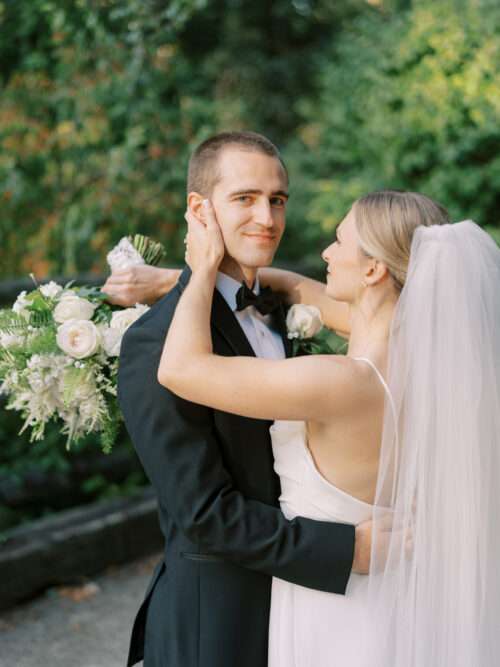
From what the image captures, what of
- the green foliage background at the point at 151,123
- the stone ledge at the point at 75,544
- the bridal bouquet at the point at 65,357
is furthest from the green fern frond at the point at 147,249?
the green foliage background at the point at 151,123

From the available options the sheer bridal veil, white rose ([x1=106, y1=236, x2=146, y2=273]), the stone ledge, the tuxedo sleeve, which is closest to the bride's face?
the sheer bridal veil

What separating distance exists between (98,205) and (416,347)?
15.1ft

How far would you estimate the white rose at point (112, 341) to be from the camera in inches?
92.0

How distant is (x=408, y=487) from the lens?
199 centimetres

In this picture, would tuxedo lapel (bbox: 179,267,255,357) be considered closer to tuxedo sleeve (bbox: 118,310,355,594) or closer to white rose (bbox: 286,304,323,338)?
tuxedo sleeve (bbox: 118,310,355,594)

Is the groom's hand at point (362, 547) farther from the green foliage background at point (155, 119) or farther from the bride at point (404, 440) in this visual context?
the green foliage background at point (155, 119)

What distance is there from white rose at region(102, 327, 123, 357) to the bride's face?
25.4 inches

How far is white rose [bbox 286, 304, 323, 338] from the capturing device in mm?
2531

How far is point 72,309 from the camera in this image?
2414 mm

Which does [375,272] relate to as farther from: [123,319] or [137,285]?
[137,285]

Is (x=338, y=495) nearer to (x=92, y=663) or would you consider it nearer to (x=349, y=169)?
(x=92, y=663)

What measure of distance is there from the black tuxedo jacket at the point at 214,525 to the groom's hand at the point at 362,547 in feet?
0.09

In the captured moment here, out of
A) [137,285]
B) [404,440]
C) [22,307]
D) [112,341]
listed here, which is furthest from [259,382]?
[22,307]

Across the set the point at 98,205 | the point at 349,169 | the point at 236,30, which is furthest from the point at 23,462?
the point at 236,30
